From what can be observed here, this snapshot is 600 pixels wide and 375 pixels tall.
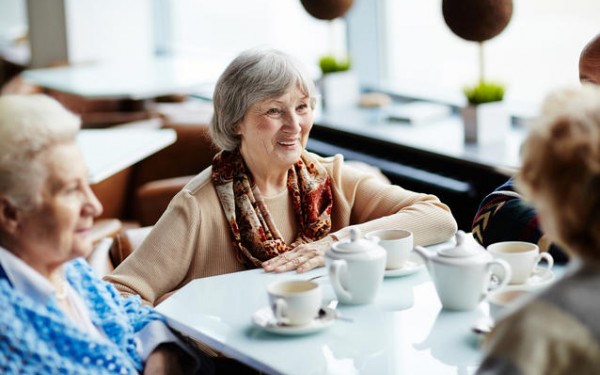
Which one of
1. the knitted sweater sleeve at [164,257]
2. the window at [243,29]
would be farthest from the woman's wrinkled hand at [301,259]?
the window at [243,29]

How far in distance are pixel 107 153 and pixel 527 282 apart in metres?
2.23

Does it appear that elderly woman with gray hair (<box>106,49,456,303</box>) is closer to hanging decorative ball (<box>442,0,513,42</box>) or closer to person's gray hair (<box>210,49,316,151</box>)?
person's gray hair (<box>210,49,316,151</box>)

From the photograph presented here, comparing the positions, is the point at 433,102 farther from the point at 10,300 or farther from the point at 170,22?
the point at 170,22

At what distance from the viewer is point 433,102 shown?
14.9ft

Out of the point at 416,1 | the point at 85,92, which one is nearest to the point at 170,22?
the point at 85,92

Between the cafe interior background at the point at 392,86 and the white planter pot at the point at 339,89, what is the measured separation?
0.07 ft

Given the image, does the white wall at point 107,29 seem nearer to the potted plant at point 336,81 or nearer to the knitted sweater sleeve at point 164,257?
the potted plant at point 336,81

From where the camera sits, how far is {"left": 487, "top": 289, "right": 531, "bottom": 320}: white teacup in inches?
62.0

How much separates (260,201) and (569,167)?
→ 137 centimetres

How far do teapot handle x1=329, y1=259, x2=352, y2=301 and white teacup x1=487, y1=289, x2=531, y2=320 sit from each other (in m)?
0.30

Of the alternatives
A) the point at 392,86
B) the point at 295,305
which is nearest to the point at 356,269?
the point at 295,305

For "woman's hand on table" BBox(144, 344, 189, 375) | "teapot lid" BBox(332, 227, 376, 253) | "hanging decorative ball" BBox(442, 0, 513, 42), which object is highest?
"hanging decorative ball" BBox(442, 0, 513, 42)

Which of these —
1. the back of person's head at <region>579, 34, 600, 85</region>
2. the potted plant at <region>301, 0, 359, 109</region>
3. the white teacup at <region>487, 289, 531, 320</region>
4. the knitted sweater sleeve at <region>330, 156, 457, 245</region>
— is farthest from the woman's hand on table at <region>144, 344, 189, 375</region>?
the potted plant at <region>301, 0, 359, 109</region>

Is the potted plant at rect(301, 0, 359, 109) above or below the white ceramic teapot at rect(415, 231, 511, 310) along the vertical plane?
above
